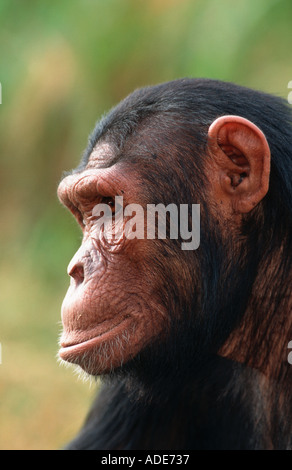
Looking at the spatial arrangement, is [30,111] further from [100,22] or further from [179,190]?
[179,190]

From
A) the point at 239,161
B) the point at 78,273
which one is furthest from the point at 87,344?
the point at 239,161

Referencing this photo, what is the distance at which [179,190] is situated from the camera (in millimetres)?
3289

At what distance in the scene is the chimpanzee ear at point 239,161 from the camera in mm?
3152

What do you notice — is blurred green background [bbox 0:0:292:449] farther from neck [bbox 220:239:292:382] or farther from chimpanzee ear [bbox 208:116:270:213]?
chimpanzee ear [bbox 208:116:270:213]

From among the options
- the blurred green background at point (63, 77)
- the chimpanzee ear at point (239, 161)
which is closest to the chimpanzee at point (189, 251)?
the chimpanzee ear at point (239, 161)

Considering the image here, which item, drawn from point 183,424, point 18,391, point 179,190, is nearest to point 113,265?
point 179,190

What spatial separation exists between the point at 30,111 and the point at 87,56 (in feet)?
3.28

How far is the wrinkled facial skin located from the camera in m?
3.15

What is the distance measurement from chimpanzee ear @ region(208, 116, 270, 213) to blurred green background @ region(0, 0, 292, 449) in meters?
4.36

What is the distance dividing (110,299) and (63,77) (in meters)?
6.43

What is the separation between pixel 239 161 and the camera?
128 inches

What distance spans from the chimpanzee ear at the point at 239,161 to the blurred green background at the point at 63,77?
4.36m

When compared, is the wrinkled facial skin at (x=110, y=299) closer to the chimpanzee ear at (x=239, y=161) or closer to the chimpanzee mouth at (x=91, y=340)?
the chimpanzee mouth at (x=91, y=340)

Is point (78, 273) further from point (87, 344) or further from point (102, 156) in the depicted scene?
point (102, 156)
